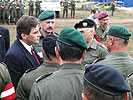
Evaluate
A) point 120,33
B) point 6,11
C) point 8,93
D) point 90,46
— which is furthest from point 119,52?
point 6,11

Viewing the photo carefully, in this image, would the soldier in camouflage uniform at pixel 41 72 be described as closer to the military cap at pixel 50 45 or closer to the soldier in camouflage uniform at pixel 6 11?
the military cap at pixel 50 45

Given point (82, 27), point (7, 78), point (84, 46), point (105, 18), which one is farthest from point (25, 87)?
point (105, 18)

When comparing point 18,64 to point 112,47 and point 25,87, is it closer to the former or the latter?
point 25,87

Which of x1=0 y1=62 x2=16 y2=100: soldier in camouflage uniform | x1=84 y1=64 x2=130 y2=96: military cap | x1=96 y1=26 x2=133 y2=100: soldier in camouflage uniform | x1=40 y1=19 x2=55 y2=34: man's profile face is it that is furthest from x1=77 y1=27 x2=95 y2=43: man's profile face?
x1=84 y1=64 x2=130 y2=96: military cap

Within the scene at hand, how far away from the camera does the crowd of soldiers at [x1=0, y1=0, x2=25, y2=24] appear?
1758cm

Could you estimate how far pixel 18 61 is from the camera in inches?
125

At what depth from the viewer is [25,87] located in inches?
103

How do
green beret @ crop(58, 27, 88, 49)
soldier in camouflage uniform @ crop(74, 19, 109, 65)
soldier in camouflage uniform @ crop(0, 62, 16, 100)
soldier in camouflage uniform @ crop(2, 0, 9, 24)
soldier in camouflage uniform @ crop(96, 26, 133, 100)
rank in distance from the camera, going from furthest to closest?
soldier in camouflage uniform @ crop(2, 0, 9, 24)
soldier in camouflage uniform @ crop(74, 19, 109, 65)
soldier in camouflage uniform @ crop(96, 26, 133, 100)
soldier in camouflage uniform @ crop(0, 62, 16, 100)
green beret @ crop(58, 27, 88, 49)

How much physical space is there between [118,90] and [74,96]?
75 cm

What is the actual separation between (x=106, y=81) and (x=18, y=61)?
194cm

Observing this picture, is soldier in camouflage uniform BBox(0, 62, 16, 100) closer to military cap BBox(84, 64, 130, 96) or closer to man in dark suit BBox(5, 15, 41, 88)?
man in dark suit BBox(5, 15, 41, 88)

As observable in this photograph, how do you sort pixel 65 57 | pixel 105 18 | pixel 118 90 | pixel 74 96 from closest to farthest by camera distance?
1. pixel 118 90
2. pixel 74 96
3. pixel 65 57
4. pixel 105 18

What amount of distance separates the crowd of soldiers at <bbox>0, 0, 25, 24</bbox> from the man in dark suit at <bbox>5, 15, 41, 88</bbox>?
14.7 metres

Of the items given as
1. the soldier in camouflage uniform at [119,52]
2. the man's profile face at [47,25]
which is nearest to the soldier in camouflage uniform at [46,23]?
the man's profile face at [47,25]
